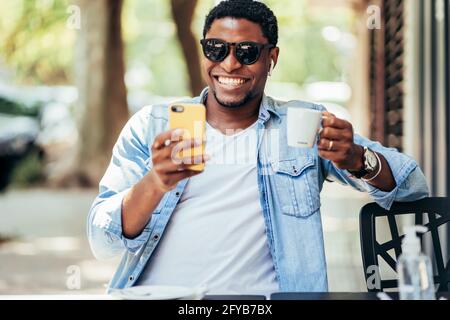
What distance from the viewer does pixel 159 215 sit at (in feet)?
7.26

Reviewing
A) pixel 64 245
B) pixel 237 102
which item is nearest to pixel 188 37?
pixel 64 245

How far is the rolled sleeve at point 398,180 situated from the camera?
228 cm

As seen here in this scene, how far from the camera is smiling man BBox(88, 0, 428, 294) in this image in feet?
7.24

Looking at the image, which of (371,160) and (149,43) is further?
(149,43)

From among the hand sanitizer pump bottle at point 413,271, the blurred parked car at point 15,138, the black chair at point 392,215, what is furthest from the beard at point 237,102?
the blurred parked car at point 15,138

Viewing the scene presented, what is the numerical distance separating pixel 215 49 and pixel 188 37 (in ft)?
28.9

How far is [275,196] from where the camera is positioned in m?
2.25

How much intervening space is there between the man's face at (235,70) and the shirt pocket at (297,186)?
0.23 metres

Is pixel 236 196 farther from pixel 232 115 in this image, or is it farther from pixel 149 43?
pixel 149 43

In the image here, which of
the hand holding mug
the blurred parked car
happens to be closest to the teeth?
the hand holding mug

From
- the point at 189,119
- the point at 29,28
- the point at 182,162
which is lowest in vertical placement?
the point at 182,162
